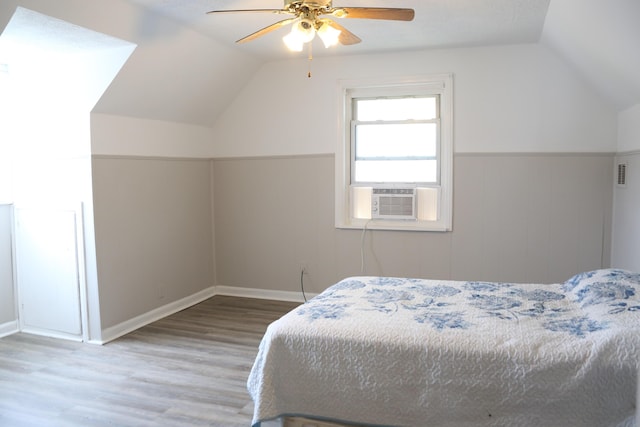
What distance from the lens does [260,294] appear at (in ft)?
16.8

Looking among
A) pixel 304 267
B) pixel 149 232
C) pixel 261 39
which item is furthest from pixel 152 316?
pixel 261 39

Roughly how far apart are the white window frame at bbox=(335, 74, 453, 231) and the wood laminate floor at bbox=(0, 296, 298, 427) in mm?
1244

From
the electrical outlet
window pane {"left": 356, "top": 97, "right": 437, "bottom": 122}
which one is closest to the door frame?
the electrical outlet

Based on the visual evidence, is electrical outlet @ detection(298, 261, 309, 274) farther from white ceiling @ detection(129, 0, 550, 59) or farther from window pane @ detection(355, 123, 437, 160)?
white ceiling @ detection(129, 0, 550, 59)

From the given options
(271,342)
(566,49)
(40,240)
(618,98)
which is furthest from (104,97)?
(618,98)

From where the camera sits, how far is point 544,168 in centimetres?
422

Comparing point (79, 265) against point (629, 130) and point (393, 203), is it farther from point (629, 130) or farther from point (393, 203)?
point (629, 130)

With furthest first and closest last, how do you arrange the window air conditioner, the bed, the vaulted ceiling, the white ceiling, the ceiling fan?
the window air conditioner < the white ceiling < the vaulted ceiling < the ceiling fan < the bed

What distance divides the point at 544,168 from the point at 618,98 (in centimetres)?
76

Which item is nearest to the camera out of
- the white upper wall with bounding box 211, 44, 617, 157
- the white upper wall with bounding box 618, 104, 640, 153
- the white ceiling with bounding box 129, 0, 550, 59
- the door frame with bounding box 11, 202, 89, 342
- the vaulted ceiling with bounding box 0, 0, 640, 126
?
the vaulted ceiling with bounding box 0, 0, 640, 126

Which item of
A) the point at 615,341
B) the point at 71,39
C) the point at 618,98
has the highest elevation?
the point at 71,39

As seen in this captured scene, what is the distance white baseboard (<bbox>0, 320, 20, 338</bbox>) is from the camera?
404 centimetres

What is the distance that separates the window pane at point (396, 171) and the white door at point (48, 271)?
8.17ft

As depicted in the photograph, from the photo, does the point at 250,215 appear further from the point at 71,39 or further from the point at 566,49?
the point at 566,49
